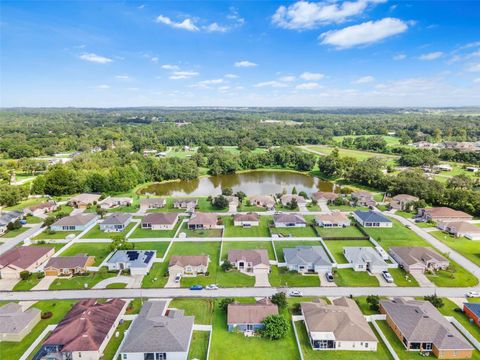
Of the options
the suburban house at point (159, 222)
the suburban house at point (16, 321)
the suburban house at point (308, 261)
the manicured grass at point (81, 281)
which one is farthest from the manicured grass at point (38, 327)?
the suburban house at point (308, 261)

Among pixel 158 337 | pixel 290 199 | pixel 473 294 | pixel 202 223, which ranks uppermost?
pixel 158 337

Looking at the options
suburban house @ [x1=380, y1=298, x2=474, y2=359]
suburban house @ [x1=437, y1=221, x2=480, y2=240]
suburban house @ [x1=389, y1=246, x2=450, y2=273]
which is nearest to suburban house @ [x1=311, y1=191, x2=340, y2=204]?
suburban house @ [x1=437, y1=221, x2=480, y2=240]

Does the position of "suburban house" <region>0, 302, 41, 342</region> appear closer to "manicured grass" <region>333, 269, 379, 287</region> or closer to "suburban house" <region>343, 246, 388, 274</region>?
"manicured grass" <region>333, 269, 379, 287</region>

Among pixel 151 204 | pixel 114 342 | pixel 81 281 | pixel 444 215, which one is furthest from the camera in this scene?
pixel 151 204

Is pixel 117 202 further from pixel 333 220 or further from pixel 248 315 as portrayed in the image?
pixel 248 315

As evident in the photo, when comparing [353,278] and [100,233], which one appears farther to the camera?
[100,233]

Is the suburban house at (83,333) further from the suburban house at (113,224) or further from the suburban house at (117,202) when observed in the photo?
the suburban house at (117,202)

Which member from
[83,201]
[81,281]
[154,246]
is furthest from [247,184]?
[81,281]

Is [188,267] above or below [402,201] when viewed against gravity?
above
